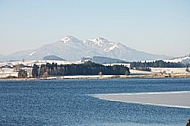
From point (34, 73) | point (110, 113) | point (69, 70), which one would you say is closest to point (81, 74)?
point (69, 70)

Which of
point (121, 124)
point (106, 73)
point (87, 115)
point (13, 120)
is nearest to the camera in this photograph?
point (121, 124)

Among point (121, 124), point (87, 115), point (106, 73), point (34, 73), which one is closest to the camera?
point (121, 124)

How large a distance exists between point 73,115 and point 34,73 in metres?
122

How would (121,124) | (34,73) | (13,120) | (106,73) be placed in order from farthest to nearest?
(106,73) → (34,73) → (13,120) → (121,124)

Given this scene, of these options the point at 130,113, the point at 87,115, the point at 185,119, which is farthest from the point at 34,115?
the point at 185,119

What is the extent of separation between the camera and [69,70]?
161625 millimetres

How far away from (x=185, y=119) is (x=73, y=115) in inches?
340

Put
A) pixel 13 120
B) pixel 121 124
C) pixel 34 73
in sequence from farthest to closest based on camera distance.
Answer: pixel 34 73
pixel 13 120
pixel 121 124

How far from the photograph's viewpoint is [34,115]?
37.8m

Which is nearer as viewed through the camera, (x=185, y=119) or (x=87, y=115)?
(x=185, y=119)

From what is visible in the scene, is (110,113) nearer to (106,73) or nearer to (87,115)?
(87,115)

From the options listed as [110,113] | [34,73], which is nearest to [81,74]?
→ [34,73]

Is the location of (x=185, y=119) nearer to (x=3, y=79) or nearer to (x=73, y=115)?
(x=73, y=115)

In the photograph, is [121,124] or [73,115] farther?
[73,115]
